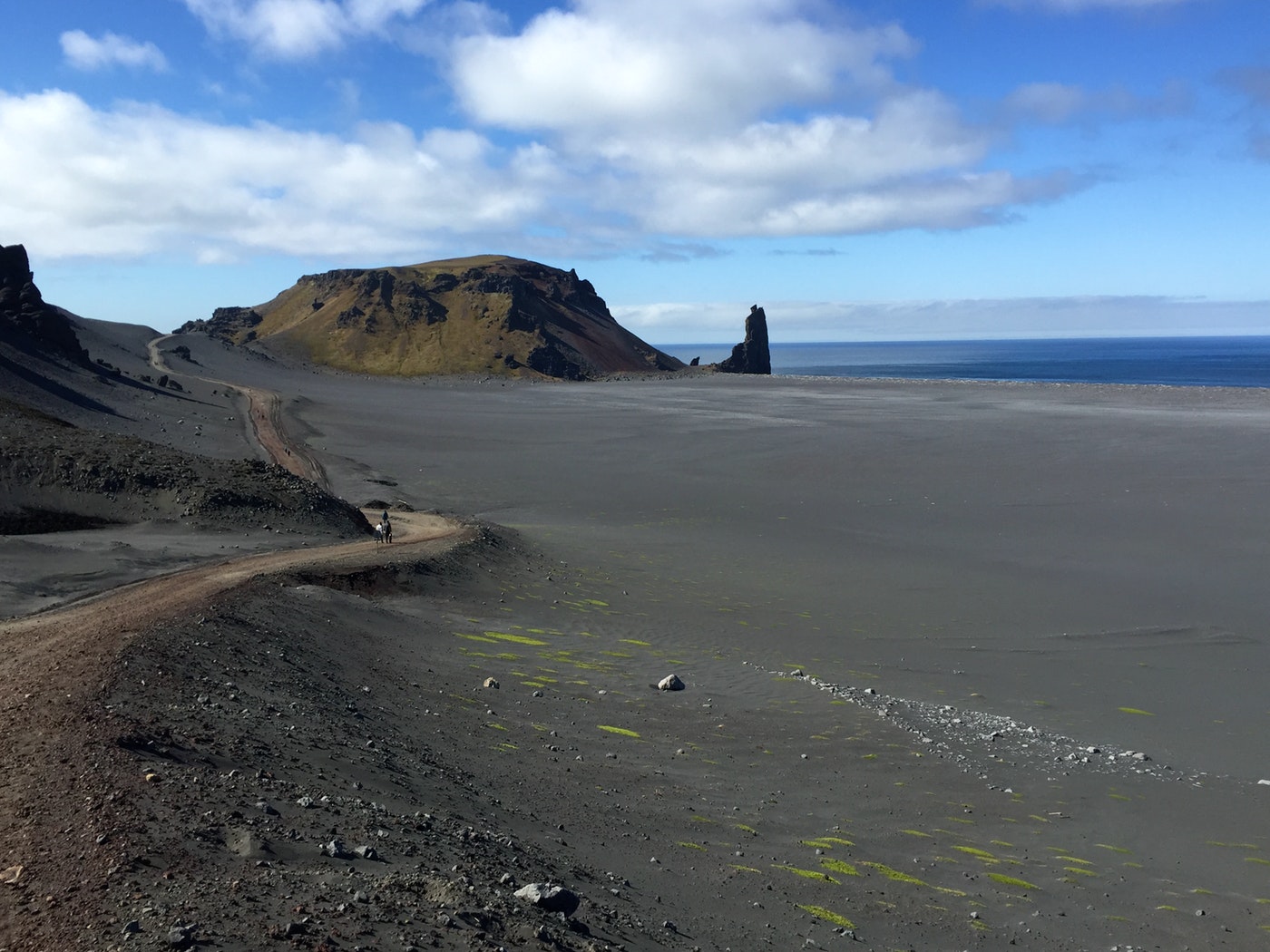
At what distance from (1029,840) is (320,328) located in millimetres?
153293

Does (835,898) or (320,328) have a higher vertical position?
(320,328)

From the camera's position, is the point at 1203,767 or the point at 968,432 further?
the point at 968,432

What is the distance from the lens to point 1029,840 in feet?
38.6

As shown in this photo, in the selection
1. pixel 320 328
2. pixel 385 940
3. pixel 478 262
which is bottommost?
pixel 385 940

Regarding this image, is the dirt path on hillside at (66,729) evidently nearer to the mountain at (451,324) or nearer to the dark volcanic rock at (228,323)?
the mountain at (451,324)

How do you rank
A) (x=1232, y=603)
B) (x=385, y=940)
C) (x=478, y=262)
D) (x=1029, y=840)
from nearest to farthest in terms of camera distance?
1. (x=385, y=940)
2. (x=1029, y=840)
3. (x=1232, y=603)
4. (x=478, y=262)

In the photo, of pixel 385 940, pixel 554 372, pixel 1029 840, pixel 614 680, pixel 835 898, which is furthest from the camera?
pixel 554 372

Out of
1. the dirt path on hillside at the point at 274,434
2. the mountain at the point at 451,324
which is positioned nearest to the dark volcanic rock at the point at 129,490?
the dirt path on hillside at the point at 274,434

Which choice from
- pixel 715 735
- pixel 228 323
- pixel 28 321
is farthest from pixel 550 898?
pixel 228 323

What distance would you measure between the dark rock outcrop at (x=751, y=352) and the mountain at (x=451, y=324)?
1037 centimetres

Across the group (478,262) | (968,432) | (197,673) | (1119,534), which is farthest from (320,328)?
(197,673)

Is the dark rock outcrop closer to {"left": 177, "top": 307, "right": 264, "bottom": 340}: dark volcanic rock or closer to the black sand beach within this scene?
{"left": 177, "top": 307, "right": 264, "bottom": 340}: dark volcanic rock

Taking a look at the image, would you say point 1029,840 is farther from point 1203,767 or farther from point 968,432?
point 968,432

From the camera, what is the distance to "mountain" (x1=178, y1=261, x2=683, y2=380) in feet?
447
